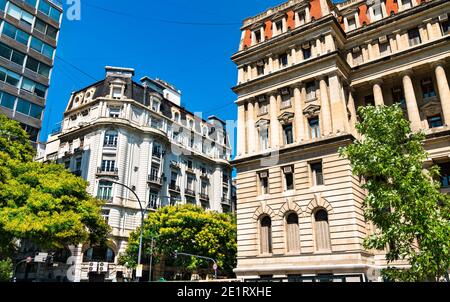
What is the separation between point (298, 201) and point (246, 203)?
5.09 metres

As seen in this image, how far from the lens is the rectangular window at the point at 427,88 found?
30.7 metres

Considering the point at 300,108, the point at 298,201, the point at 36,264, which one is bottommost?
the point at 36,264

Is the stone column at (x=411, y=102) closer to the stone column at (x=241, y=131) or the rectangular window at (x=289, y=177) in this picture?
the rectangular window at (x=289, y=177)

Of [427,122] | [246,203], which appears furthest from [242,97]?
[427,122]

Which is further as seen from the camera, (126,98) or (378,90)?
(126,98)

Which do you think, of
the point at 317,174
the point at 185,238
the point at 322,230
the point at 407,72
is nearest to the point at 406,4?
the point at 407,72

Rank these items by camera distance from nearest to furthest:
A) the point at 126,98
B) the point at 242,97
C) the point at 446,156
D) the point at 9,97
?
1. the point at 446,156
2. the point at 242,97
3. the point at 9,97
4. the point at 126,98

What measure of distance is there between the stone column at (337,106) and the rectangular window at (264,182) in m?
6.93

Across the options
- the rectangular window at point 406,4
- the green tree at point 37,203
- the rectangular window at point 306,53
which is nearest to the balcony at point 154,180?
the green tree at point 37,203

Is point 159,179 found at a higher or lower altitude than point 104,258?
higher

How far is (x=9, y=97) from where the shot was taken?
41875mm

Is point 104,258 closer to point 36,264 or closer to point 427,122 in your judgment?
point 36,264

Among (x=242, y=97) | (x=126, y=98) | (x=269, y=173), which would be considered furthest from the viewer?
(x=126, y=98)

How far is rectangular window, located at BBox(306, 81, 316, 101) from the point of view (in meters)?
32.3
